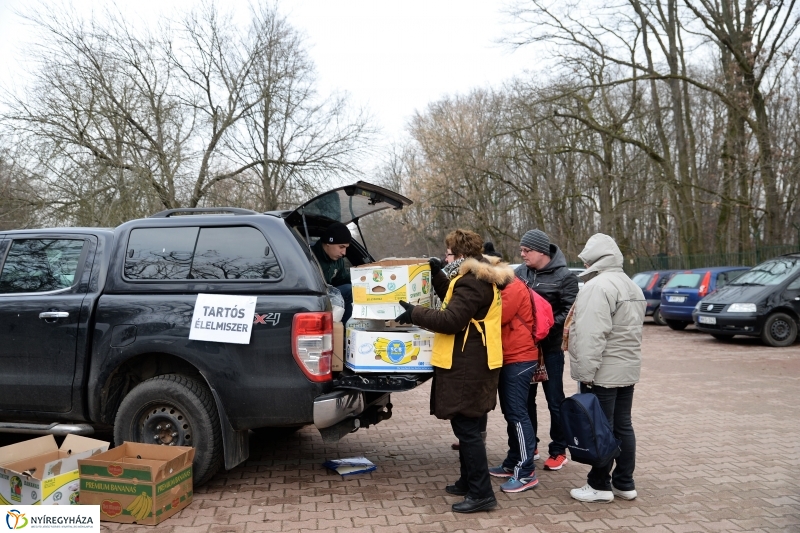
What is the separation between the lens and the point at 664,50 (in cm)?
2566

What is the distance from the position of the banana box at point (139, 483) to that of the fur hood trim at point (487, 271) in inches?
89.1

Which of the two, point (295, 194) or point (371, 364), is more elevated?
point (295, 194)

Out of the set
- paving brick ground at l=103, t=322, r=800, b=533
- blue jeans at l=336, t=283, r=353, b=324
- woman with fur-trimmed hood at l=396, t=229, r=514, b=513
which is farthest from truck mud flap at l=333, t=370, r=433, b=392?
paving brick ground at l=103, t=322, r=800, b=533

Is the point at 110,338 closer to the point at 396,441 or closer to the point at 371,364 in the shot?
the point at 371,364

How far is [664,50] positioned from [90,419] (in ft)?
85.4

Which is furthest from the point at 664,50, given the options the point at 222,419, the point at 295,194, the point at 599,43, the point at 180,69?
the point at 222,419

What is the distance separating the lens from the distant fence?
22422 mm

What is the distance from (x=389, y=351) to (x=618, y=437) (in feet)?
6.00

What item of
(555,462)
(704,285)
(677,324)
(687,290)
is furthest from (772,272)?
(555,462)

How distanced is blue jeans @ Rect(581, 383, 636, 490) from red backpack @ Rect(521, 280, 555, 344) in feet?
1.55

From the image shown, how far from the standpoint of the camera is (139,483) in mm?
4254

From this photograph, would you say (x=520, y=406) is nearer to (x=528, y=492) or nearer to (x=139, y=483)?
(x=528, y=492)

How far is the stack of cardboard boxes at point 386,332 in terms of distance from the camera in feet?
15.1

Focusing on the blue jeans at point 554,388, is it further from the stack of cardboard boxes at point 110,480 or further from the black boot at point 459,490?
the stack of cardboard boxes at point 110,480
